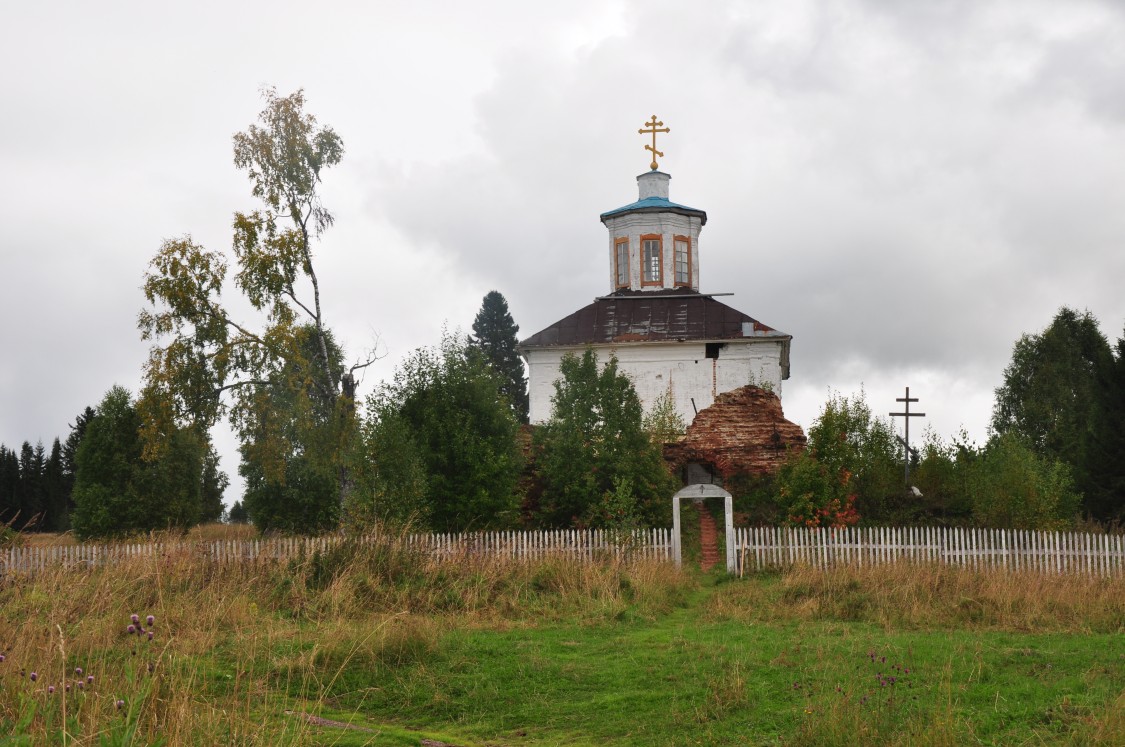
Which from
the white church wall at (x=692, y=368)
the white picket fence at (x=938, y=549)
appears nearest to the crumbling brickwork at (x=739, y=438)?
the white church wall at (x=692, y=368)

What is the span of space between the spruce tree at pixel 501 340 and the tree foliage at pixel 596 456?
1092 inches

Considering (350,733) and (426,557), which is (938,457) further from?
(350,733)

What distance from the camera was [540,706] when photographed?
8656 millimetres

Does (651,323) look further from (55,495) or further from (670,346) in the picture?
(55,495)

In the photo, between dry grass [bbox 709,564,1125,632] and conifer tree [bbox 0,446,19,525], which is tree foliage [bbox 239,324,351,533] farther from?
conifer tree [bbox 0,446,19,525]

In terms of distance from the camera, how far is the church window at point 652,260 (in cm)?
3828

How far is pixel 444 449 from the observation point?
22.0 metres

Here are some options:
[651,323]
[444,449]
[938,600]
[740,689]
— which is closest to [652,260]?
[651,323]

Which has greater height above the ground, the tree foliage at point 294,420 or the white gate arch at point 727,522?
the tree foliage at point 294,420

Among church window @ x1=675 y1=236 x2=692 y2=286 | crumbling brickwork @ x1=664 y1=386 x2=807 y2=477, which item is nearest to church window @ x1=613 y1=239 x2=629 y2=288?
church window @ x1=675 y1=236 x2=692 y2=286

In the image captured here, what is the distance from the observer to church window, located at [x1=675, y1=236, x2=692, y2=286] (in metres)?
38.6

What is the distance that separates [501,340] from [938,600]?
137 ft

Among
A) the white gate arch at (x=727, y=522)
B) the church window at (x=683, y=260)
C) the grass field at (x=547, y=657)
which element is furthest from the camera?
the church window at (x=683, y=260)

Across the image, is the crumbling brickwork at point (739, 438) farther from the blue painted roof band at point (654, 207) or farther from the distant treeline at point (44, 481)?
the distant treeline at point (44, 481)
